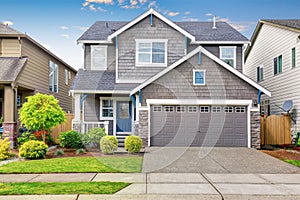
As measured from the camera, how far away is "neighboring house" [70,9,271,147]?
1550 centimetres

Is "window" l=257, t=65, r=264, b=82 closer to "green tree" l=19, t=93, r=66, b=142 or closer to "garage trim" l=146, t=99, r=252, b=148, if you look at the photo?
"garage trim" l=146, t=99, r=252, b=148

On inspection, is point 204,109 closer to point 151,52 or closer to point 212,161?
point 212,161

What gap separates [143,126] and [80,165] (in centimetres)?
532

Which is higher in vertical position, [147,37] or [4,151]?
[147,37]

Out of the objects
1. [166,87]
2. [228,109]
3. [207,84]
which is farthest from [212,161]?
[166,87]

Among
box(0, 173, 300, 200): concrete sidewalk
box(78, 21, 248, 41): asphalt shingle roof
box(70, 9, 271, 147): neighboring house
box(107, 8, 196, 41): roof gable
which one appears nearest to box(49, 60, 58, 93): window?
box(78, 21, 248, 41): asphalt shingle roof

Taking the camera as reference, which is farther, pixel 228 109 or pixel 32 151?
pixel 228 109

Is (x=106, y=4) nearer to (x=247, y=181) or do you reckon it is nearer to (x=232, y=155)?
(x=232, y=155)

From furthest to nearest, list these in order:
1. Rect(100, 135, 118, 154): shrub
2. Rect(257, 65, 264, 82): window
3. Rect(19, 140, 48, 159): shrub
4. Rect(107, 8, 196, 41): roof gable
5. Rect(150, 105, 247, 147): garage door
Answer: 1. Rect(257, 65, 264, 82): window
2. Rect(107, 8, 196, 41): roof gable
3. Rect(150, 105, 247, 147): garage door
4. Rect(100, 135, 118, 154): shrub
5. Rect(19, 140, 48, 159): shrub

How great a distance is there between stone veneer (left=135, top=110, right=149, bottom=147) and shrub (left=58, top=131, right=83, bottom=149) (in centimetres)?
295

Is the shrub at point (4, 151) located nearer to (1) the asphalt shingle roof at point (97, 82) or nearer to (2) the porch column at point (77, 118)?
(2) the porch column at point (77, 118)

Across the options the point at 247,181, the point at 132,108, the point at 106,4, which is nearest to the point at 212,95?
the point at 132,108

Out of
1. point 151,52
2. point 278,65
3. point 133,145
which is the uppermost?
point 151,52

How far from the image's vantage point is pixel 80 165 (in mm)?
10758
